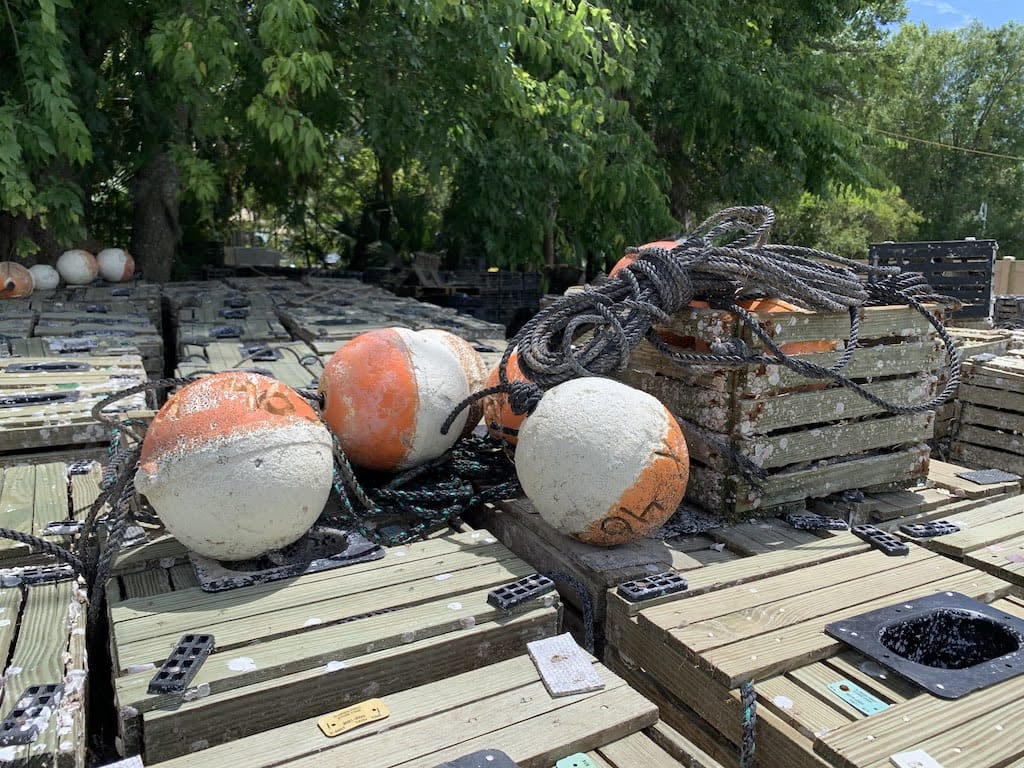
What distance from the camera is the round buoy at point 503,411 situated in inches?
169

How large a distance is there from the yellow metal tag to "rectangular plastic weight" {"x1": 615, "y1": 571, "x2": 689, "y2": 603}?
100cm

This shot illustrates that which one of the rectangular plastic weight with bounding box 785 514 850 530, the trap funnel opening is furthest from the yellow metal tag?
the rectangular plastic weight with bounding box 785 514 850 530

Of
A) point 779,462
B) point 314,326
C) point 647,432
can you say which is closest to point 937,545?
point 779,462

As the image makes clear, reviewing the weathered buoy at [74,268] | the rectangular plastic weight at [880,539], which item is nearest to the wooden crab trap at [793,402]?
the rectangular plastic weight at [880,539]

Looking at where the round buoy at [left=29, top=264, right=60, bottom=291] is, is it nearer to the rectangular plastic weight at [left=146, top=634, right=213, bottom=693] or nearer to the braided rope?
the rectangular plastic weight at [left=146, top=634, right=213, bottom=693]

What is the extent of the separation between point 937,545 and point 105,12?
10.8m

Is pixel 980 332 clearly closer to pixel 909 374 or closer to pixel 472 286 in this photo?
pixel 909 374

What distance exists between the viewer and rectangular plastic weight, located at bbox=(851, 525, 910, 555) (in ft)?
11.3

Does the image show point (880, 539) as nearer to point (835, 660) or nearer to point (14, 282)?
point (835, 660)

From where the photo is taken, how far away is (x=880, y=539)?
3.52 metres

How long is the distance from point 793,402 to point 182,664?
274cm

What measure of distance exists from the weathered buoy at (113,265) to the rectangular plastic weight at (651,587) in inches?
438

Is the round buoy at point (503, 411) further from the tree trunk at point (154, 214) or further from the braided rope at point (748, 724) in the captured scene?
the tree trunk at point (154, 214)

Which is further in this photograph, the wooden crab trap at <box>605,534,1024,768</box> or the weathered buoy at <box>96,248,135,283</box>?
the weathered buoy at <box>96,248,135,283</box>
